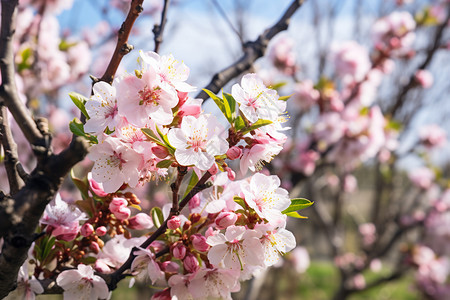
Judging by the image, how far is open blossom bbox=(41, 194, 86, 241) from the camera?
94cm

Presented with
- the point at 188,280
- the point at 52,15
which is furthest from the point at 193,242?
the point at 52,15

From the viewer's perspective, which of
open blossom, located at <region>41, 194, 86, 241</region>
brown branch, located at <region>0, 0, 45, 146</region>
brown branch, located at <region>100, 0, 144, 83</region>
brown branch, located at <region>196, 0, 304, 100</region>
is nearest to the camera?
brown branch, located at <region>0, 0, 45, 146</region>

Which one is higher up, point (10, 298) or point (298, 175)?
point (10, 298)

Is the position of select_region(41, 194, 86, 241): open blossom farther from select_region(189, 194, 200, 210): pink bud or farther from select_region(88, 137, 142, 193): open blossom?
select_region(189, 194, 200, 210): pink bud

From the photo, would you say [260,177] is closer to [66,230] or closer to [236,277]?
[236,277]

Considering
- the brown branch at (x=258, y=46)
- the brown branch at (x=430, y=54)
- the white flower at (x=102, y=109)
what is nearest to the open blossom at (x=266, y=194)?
the white flower at (x=102, y=109)

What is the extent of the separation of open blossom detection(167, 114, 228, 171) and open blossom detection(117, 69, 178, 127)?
0.13 ft

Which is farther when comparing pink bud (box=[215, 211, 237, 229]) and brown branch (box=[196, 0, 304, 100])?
brown branch (box=[196, 0, 304, 100])

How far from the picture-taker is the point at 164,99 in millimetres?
809

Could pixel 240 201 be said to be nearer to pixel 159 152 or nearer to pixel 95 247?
pixel 159 152

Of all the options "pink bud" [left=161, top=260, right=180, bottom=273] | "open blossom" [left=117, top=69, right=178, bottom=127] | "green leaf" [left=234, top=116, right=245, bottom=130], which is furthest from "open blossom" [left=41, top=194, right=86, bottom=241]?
"green leaf" [left=234, top=116, right=245, bottom=130]

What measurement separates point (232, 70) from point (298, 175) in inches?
86.7

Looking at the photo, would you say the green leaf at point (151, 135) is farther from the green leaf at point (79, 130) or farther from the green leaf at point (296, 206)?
the green leaf at point (296, 206)

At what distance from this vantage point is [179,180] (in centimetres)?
86
